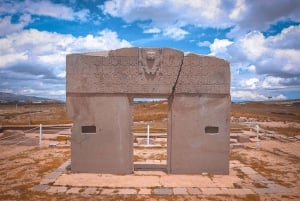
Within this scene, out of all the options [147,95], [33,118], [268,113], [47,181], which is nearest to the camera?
[47,181]

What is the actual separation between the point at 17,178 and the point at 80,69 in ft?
13.1

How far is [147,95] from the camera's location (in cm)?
966

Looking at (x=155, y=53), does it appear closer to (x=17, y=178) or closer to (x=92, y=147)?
(x=92, y=147)

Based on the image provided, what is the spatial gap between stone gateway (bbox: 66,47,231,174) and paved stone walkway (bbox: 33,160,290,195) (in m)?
0.48

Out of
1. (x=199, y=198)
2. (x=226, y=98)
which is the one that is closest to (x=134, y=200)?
(x=199, y=198)

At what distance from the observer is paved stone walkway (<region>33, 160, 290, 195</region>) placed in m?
7.84

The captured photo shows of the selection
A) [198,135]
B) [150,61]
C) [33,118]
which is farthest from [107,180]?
[33,118]

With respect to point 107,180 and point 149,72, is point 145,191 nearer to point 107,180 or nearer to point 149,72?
point 107,180

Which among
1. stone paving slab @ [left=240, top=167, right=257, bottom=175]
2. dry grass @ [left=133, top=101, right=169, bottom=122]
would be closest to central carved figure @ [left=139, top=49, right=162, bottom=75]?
stone paving slab @ [left=240, top=167, right=257, bottom=175]

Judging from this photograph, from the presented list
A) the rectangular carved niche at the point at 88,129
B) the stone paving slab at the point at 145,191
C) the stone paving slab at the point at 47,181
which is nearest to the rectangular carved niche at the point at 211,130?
the stone paving slab at the point at 145,191

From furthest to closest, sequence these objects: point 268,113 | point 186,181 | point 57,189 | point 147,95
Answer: point 268,113 → point 147,95 → point 186,181 → point 57,189

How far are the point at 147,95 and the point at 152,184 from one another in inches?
115

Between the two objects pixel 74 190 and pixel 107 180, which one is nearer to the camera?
pixel 74 190

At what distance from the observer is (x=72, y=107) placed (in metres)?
9.59
